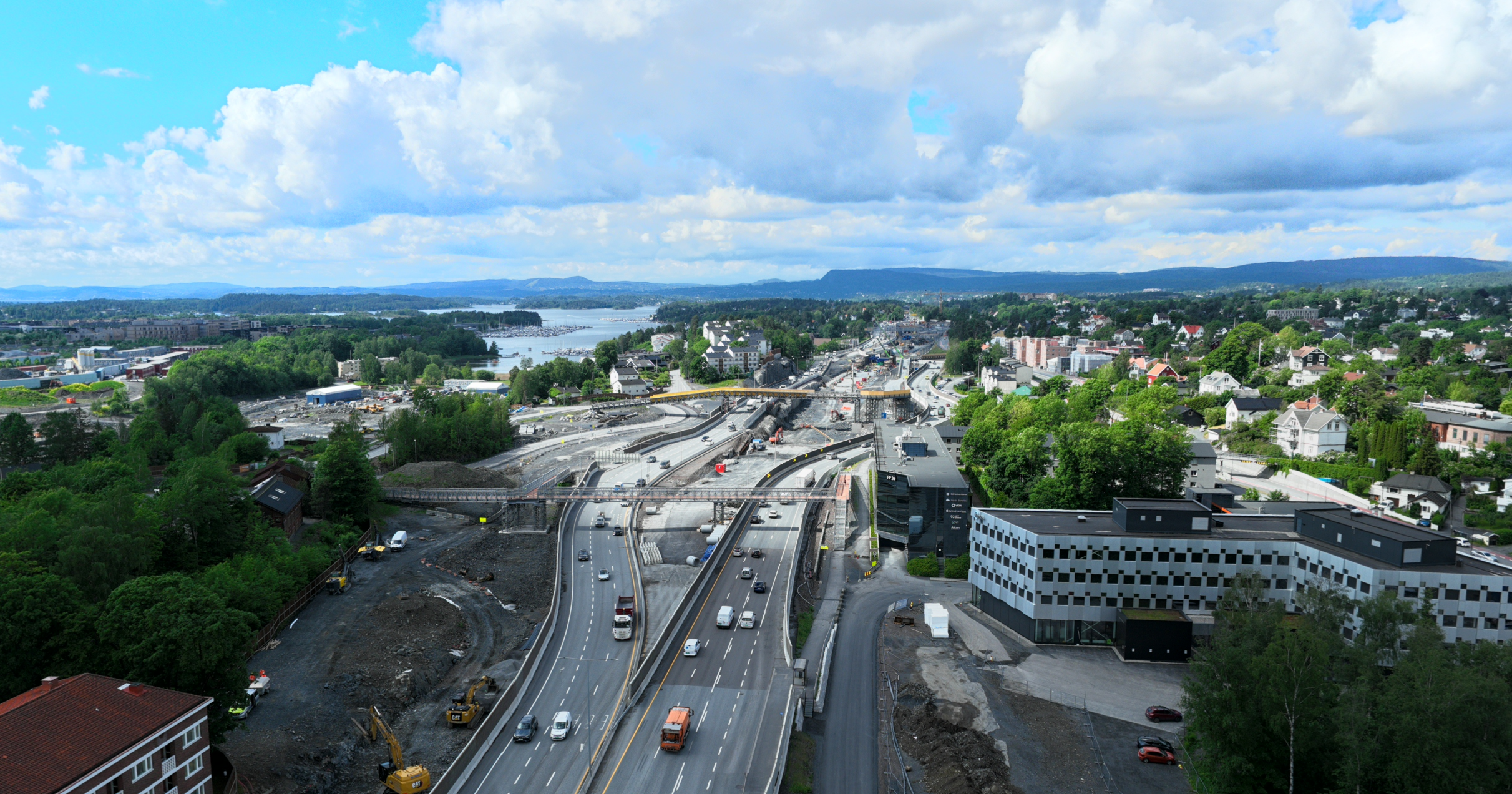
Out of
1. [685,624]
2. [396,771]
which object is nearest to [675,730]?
[396,771]

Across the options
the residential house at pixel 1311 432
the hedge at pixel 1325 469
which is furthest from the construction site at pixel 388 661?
the residential house at pixel 1311 432

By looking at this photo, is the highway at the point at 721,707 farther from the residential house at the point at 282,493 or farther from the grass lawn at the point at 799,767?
the residential house at the point at 282,493

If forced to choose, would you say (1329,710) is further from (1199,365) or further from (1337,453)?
(1199,365)

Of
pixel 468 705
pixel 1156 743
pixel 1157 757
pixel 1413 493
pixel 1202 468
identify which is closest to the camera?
pixel 1157 757

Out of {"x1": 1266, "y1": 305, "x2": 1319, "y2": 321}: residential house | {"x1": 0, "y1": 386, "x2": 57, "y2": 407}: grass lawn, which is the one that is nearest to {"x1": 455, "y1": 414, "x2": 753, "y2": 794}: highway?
{"x1": 0, "y1": 386, "x2": 57, "y2": 407}: grass lawn

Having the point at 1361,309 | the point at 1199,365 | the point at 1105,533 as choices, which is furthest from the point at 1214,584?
the point at 1361,309

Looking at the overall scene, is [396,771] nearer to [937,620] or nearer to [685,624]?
[685,624]

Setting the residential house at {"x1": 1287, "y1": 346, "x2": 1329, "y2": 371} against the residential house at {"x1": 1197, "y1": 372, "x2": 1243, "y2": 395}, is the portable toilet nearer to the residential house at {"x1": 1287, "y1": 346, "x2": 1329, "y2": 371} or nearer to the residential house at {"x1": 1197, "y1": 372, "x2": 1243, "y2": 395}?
the residential house at {"x1": 1197, "y1": 372, "x2": 1243, "y2": 395}
